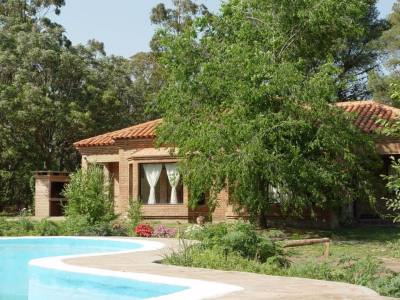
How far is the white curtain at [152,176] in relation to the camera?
2695cm

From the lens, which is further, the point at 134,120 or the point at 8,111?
the point at 134,120

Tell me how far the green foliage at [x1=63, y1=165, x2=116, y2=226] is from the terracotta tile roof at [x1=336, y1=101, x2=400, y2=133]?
31.2 feet

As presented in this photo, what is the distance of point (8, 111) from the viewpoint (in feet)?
117

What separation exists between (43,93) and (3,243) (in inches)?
840

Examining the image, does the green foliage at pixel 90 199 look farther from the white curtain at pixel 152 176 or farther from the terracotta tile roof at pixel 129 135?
the white curtain at pixel 152 176

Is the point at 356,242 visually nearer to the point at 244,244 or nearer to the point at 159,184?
the point at 244,244

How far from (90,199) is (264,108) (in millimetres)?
6303

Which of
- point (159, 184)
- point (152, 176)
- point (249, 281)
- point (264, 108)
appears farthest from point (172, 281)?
point (159, 184)

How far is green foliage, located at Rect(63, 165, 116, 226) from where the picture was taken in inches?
807

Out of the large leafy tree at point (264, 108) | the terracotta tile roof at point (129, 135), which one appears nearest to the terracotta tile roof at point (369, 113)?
the large leafy tree at point (264, 108)

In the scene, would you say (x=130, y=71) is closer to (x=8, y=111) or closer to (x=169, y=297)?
(x=8, y=111)

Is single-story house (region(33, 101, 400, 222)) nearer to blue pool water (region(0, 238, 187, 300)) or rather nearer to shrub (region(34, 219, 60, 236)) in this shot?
shrub (region(34, 219, 60, 236))

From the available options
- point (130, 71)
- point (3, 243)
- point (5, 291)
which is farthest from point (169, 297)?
point (130, 71)

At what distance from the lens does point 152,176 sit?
27047 millimetres
